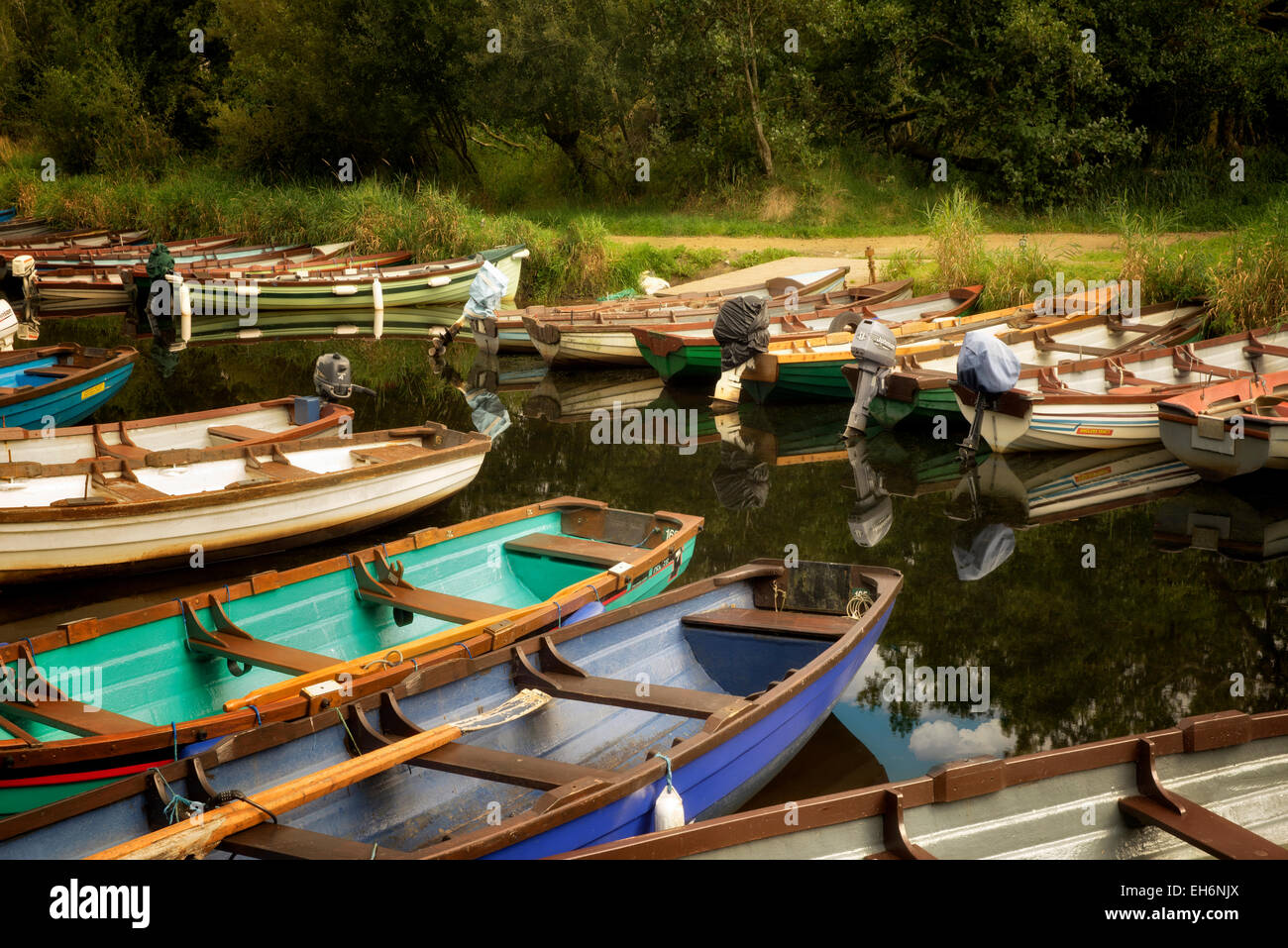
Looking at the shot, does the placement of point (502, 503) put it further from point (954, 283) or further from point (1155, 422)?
point (954, 283)

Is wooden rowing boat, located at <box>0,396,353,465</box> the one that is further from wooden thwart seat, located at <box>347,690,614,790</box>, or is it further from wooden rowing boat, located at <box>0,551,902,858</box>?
wooden thwart seat, located at <box>347,690,614,790</box>

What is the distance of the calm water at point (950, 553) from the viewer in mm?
6387

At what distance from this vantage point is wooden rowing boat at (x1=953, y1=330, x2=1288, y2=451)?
10.8 meters

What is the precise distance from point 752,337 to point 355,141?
62.2 ft

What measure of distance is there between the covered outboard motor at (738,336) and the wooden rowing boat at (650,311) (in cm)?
165

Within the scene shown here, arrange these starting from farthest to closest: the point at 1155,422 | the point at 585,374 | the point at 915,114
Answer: the point at 915,114 < the point at 585,374 < the point at 1155,422

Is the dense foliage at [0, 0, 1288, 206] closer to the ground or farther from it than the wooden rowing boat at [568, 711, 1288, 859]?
farther from it

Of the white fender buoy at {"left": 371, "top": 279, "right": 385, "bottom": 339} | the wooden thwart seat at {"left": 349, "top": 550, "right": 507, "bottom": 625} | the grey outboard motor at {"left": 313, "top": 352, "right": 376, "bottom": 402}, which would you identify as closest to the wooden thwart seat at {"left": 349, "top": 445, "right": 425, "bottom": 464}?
the grey outboard motor at {"left": 313, "top": 352, "right": 376, "bottom": 402}

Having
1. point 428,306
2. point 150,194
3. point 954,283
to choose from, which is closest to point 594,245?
point 428,306

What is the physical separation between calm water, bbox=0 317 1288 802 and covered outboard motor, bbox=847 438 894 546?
3 centimetres

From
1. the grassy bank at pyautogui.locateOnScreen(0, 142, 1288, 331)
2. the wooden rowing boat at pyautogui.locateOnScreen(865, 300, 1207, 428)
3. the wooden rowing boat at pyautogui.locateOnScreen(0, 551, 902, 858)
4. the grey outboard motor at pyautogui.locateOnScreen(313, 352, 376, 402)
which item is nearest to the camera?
the wooden rowing boat at pyautogui.locateOnScreen(0, 551, 902, 858)

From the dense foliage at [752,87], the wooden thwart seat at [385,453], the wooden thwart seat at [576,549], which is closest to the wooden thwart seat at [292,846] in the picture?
the wooden thwart seat at [576,549]

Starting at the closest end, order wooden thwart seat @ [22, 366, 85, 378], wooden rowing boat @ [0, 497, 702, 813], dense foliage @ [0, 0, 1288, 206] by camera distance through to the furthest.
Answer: wooden rowing boat @ [0, 497, 702, 813], wooden thwart seat @ [22, 366, 85, 378], dense foliage @ [0, 0, 1288, 206]

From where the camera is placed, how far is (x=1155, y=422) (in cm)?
1103
